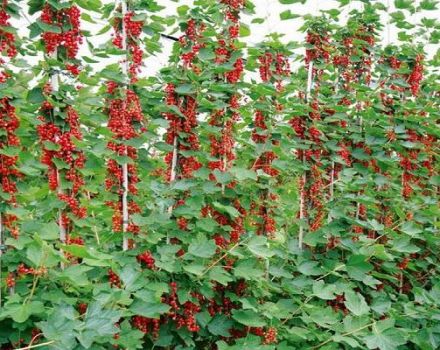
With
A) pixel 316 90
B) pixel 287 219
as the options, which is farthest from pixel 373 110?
pixel 287 219

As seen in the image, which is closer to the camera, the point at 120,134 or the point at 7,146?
the point at 7,146

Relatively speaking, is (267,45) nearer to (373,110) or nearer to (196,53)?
(196,53)

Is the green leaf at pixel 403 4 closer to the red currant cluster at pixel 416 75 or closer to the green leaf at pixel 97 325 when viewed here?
the red currant cluster at pixel 416 75

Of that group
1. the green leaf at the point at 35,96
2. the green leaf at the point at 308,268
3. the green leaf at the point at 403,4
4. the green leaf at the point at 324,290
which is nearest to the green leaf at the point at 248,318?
the green leaf at the point at 324,290

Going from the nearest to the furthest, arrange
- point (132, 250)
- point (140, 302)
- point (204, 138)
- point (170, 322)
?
point (140, 302)
point (132, 250)
point (170, 322)
point (204, 138)

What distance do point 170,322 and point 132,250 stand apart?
0.50m

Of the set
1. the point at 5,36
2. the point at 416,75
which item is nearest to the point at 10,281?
the point at 5,36

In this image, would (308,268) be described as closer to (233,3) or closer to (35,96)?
(233,3)

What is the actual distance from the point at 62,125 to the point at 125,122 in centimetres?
32

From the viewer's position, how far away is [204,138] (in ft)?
11.2

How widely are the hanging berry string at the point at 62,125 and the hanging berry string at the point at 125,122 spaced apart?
0.19 meters

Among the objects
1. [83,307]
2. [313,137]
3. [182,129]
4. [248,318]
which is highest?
[182,129]

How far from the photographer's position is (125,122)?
2.95 m

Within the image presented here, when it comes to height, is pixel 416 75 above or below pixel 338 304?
above
